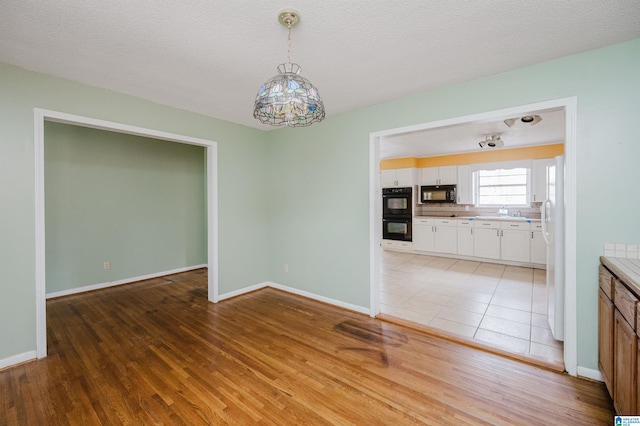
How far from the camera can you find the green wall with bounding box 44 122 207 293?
3840mm

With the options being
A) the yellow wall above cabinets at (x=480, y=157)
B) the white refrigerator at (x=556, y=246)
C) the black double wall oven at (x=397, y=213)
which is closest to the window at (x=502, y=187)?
the yellow wall above cabinets at (x=480, y=157)

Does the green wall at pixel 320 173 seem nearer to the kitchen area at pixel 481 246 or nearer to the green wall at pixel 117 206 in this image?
the kitchen area at pixel 481 246

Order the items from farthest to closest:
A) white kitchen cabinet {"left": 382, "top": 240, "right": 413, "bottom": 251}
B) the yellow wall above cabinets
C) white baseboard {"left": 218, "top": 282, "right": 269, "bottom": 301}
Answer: white kitchen cabinet {"left": 382, "top": 240, "right": 413, "bottom": 251} → the yellow wall above cabinets → white baseboard {"left": 218, "top": 282, "right": 269, "bottom": 301}

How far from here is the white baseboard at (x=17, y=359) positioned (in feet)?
7.18

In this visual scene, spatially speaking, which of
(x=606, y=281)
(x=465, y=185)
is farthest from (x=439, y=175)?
(x=606, y=281)

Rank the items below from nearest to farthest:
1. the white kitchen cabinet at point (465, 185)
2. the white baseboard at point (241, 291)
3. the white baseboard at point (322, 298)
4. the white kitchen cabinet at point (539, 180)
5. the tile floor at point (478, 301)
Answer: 1. the tile floor at point (478, 301)
2. the white baseboard at point (322, 298)
3. the white baseboard at point (241, 291)
4. the white kitchen cabinet at point (539, 180)
5. the white kitchen cabinet at point (465, 185)

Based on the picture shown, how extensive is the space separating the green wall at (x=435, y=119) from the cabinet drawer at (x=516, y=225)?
3.67m

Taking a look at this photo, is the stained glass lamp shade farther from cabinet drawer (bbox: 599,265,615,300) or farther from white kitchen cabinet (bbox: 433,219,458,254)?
white kitchen cabinet (bbox: 433,219,458,254)

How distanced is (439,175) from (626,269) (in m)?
5.37

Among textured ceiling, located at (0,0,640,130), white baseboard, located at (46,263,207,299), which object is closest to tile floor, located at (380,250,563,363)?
textured ceiling, located at (0,0,640,130)

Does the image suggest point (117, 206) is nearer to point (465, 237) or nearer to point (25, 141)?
point (25, 141)

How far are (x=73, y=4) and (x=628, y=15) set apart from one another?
10.6 feet

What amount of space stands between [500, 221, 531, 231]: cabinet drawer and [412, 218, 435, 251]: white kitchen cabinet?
1403 mm

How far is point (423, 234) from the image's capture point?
6.50 metres
